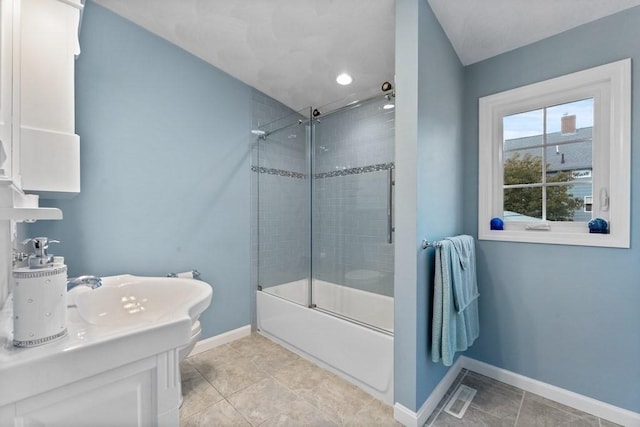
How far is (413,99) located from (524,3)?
877 millimetres

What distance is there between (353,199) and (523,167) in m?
1.35

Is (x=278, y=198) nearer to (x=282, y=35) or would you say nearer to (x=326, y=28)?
(x=282, y=35)

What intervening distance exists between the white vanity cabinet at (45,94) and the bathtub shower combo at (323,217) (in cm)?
146

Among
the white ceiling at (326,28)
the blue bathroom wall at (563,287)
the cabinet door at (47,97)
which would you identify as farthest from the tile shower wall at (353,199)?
the cabinet door at (47,97)

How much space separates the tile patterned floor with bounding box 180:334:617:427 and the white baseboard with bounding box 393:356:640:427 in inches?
1.3

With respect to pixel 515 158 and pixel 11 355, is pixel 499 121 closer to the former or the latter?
pixel 515 158

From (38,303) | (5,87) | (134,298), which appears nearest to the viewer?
(38,303)

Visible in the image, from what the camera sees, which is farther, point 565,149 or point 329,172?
point 329,172

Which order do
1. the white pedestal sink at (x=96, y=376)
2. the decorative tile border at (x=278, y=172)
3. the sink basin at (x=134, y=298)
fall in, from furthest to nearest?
the decorative tile border at (x=278, y=172)
the sink basin at (x=134, y=298)
the white pedestal sink at (x=96, y=376)

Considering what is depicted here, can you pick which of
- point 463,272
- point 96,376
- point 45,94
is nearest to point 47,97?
point 45,94

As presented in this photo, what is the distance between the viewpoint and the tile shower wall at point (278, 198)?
2.68 meters

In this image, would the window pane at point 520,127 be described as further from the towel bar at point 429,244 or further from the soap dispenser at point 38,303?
the soap dispenser at point 38,303

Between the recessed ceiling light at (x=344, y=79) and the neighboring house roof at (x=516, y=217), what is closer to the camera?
the neighboring house roof at (x=516, y=217)

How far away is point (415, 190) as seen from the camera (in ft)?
4.78
